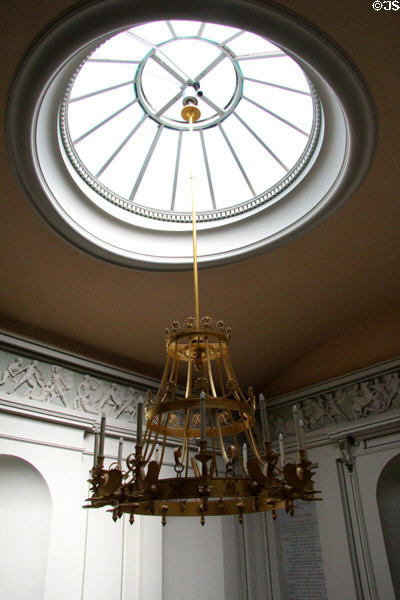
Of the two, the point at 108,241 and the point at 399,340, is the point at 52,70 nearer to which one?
the point at 108,241

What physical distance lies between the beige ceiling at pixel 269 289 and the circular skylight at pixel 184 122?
712 millimetres

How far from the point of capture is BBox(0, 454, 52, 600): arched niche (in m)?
5.03

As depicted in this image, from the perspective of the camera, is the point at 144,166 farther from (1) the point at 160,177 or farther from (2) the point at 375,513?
(2) the point at 375,513

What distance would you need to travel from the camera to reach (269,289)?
19.9 ft

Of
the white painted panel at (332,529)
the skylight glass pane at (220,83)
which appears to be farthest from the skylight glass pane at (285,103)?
the white painted panel at (332,529)

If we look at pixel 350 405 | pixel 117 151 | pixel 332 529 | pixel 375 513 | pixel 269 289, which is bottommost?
pixel 332 529

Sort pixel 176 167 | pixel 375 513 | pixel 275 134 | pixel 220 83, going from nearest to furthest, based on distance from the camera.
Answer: pixel 220 83, pixel 275 134, pixel 176 167, pixel 375 513

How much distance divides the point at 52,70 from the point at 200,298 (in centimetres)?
321

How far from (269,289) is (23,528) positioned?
388 centimetres

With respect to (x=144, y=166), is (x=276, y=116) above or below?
above

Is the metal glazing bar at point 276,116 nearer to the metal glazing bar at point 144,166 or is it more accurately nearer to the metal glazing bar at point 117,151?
the metal glazing bar at point 144,166

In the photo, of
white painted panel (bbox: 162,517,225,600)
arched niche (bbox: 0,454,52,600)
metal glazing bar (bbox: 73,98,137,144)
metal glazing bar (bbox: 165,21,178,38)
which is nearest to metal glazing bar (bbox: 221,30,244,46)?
metal glazing bar (bbox: 165,21,178,38)

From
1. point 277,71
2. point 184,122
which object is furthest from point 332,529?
point 277,71

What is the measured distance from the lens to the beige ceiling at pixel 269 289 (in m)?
4.19
